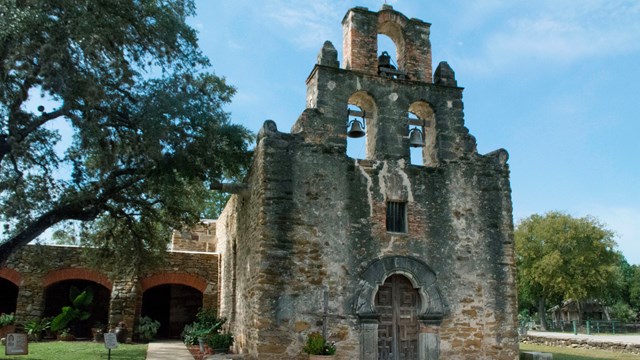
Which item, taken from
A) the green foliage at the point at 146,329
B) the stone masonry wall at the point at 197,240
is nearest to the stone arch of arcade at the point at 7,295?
the stone masonry wall at the point at 197,240

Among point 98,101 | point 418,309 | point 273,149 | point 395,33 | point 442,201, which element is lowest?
point 418,309

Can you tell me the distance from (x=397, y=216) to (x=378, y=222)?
591mm

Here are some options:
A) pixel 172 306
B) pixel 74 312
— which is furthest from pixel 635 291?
pixel 74 312

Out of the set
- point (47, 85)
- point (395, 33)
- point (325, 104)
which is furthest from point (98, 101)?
point (395, 33)

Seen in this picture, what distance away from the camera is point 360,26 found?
12.0 meters

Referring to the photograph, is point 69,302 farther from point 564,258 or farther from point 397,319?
point 564,258

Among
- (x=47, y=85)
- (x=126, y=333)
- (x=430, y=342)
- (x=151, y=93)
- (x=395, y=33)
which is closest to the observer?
(x=47, y=85)

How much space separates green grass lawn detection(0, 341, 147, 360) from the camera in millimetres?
12133

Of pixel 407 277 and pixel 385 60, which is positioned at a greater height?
pixel 385 60

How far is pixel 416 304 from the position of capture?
36.3ft

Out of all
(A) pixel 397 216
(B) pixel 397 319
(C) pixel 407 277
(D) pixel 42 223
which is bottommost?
(B) pixel 397 319

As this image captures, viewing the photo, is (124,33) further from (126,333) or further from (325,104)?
(126,333)

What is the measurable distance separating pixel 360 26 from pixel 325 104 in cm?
212

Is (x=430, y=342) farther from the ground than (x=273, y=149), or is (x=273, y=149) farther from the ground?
(x=273, y=149)
